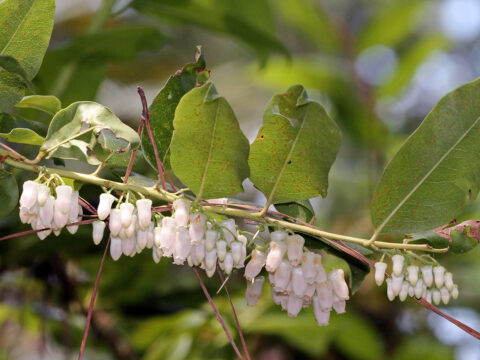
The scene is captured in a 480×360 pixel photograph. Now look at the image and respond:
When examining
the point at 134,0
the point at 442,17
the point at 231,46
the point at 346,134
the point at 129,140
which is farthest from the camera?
the point at 442,17

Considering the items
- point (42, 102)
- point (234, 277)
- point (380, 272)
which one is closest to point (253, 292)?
point (380, 272)

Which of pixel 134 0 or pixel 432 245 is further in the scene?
pixel 134 0

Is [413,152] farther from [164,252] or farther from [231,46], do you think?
[231,46]

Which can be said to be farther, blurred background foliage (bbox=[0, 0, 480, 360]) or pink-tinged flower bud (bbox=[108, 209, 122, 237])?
blurred background foliage (bbox=[0, 0, 480, 360])

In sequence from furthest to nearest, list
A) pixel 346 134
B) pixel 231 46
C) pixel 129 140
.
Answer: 1. pixel 231 46
2. pixel 346 134
3. pixel 129 140

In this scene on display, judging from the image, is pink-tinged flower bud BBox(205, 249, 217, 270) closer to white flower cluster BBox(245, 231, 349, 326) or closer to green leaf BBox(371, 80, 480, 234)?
white flower cluster BBox(245, 231, 349, 326)

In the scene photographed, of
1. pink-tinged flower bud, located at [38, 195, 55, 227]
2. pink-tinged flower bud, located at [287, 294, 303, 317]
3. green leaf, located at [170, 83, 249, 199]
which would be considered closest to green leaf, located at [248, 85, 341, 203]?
green leaf, located at [170, 83, 249, 199]

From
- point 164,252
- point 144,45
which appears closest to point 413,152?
point 164,252

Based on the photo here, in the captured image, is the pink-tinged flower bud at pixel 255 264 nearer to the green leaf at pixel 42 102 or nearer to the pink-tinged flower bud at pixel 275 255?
the pink-tinged flower bud at pixel 275 255

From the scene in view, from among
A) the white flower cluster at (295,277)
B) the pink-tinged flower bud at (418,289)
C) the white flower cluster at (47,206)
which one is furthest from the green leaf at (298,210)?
the white flower cluster at (47,206)
